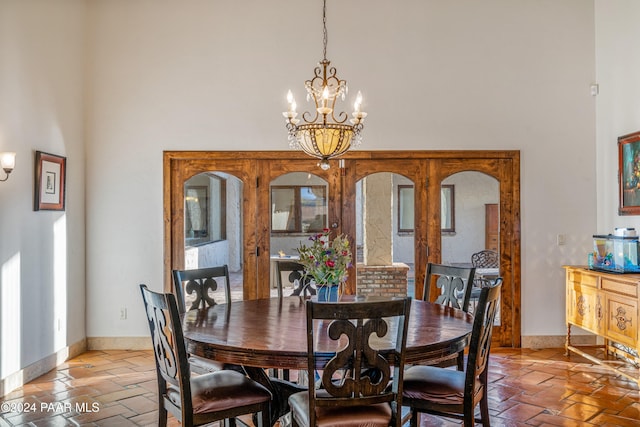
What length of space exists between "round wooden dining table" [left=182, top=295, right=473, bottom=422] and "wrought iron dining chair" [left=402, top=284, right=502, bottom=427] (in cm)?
8

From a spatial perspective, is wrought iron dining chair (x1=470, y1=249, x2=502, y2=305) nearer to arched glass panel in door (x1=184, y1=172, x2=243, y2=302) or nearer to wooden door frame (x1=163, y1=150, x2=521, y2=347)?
wooden door frame (x1=163, y1=150, x2=521, y2=347)

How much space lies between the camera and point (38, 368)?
3973 millimetres

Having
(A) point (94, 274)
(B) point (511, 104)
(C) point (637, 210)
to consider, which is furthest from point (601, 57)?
(A) point (94, 274)

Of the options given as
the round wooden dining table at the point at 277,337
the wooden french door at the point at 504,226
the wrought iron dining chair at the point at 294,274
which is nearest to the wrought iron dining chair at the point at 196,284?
the round wooden dining table at the point at 277,337

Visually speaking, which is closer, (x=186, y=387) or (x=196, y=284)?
(x=186, y=387)

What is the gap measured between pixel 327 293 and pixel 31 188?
8.97ft

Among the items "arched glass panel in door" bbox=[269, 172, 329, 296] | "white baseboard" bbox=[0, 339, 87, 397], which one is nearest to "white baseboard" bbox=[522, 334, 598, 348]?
"arched glass panel in door" bbox=[269, 172, 329, 296]

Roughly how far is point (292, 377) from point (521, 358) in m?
2.13

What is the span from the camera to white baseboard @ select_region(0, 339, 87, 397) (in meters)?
3.58

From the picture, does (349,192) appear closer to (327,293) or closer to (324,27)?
(324,27)

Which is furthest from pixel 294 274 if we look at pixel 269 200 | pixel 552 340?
pixel 552 340

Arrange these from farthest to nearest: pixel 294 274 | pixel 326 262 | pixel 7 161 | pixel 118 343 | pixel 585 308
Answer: pixel 118 343, pixel 585 308, pixel 294 274, pixel 7 161, pixel 326 262

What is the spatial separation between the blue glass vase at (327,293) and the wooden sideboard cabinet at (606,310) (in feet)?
7.89

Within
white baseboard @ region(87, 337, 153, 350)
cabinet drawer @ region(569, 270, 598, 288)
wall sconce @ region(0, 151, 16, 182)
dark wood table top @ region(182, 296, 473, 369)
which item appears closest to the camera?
dark wood table top @ region(182, 296, 473, 369)
